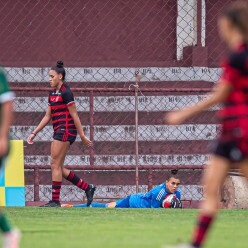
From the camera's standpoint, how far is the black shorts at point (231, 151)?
732cm

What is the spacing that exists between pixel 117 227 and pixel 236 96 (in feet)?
9.65

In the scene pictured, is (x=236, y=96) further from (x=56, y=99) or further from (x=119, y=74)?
(x=119, y=74)

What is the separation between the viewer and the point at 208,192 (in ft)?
24.1

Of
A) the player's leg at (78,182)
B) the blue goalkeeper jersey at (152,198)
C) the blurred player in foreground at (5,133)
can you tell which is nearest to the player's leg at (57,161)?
the player's leg at (78,182)

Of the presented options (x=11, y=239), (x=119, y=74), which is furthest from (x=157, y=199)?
(x=11, y=239)

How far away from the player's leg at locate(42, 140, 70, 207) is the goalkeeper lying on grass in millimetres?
339

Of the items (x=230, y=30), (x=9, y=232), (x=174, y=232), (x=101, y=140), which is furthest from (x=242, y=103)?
(x=101, y=140)

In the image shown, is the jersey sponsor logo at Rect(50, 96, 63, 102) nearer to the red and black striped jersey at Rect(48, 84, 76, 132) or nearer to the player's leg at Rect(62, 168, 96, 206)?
the red and black striped jersey at Rect(48, 84, 76, 132)

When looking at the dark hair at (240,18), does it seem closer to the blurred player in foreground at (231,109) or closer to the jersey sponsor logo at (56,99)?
the blurred player in foreground at (231,109)

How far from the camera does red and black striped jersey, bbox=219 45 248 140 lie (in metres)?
7.25

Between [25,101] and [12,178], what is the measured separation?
197 centimetres

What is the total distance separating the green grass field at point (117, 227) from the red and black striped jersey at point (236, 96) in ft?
4.28

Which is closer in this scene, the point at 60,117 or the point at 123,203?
the point at 60,117

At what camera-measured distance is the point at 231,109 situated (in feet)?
24.2
